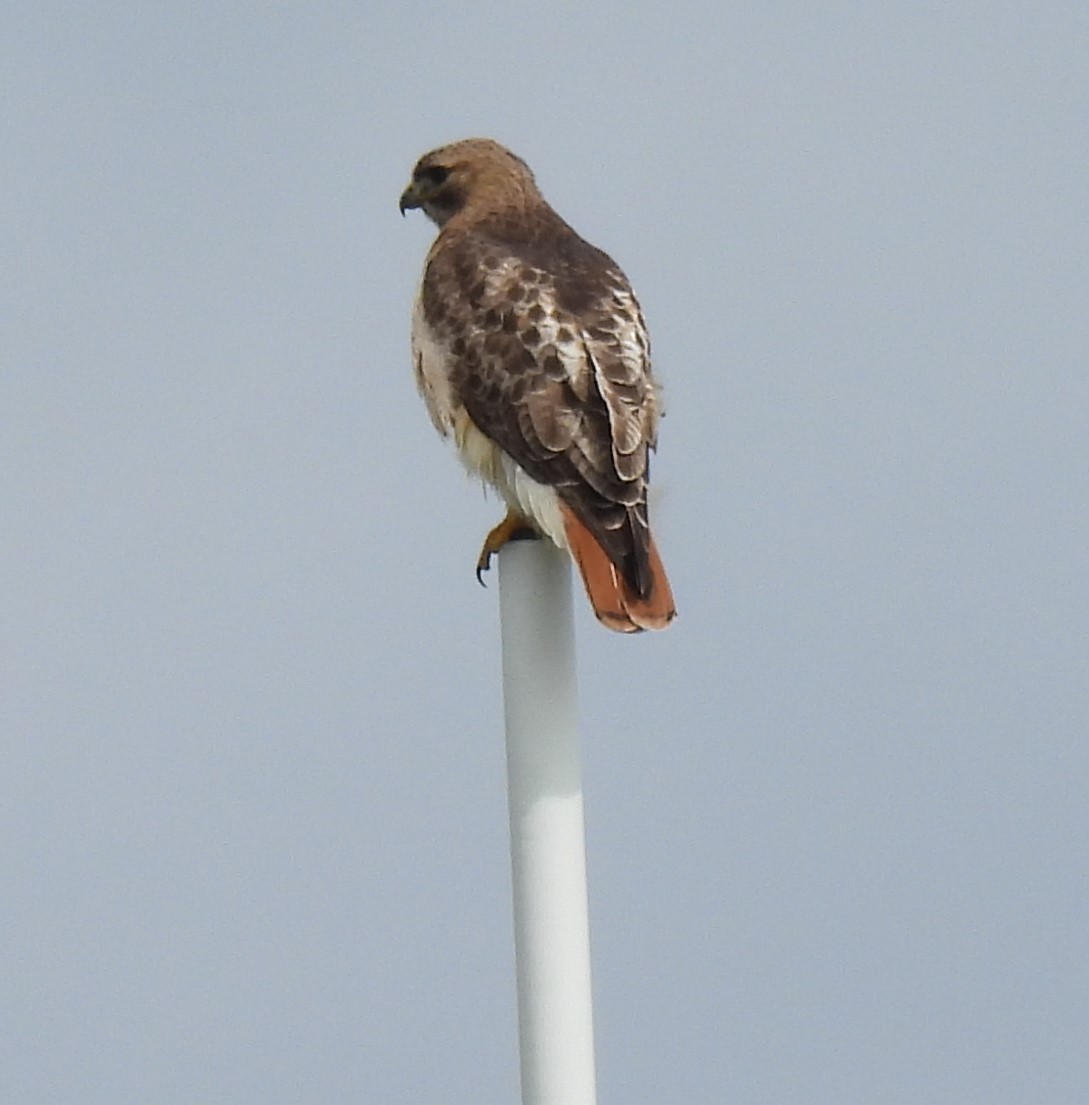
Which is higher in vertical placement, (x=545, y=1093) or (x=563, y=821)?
(x=563, y=821)

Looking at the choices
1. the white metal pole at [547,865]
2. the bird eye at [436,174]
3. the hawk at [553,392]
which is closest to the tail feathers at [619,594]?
the hawk at [553,392]

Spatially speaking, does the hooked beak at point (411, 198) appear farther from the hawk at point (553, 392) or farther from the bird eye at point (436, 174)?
the hawk at point (553, 392)

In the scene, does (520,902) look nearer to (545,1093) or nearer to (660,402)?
(545,1093)

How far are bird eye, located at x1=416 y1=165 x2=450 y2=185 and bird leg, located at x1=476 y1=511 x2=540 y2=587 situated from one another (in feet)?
5.24

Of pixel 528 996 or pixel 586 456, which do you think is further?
→ pixel 586 456

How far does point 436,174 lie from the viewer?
8039 mm

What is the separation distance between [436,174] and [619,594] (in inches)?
98.8

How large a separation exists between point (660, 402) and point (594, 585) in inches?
34.3

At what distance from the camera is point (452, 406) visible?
6.77 metres

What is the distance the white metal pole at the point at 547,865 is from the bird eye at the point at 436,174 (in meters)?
3.05

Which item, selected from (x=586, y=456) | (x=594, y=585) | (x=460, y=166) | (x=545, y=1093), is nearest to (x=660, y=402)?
(x=586, y=456)

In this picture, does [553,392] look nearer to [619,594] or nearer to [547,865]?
[619,594]

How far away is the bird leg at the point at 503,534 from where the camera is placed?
21.9 feet

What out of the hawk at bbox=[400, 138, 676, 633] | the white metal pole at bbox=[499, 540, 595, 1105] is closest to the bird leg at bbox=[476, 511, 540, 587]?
the hawk at bbox=[400, 138, 676, 633]
